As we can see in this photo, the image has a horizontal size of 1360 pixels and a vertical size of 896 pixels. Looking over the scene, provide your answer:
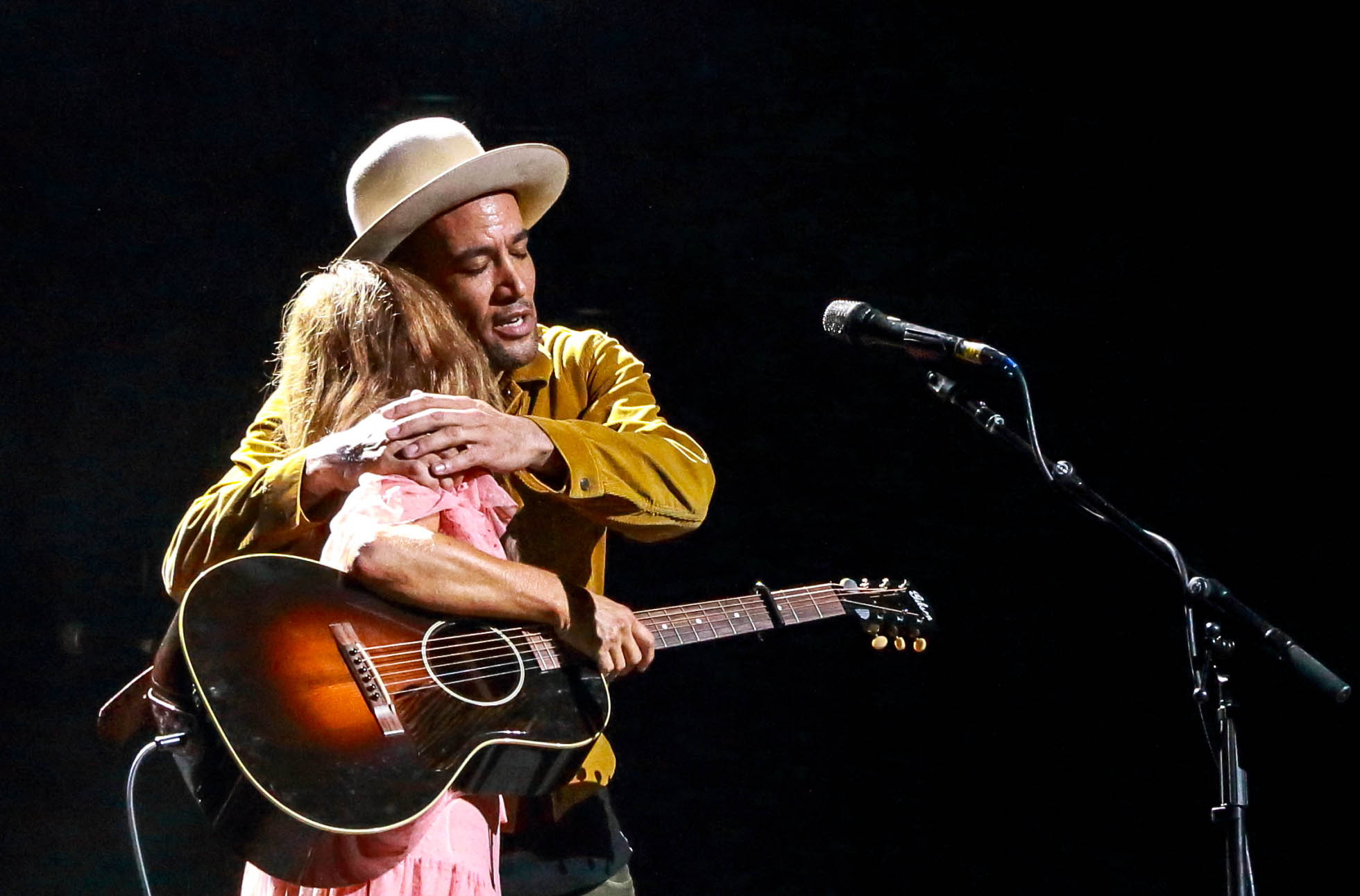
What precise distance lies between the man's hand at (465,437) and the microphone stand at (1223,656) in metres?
0.82

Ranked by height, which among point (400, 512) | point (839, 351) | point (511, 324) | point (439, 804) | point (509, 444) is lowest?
point (439, 804)

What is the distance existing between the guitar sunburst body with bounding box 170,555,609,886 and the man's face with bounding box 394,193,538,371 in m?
0.63

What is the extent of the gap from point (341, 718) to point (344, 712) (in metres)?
0.01

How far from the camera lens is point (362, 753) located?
5.73 feet

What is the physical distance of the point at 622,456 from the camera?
2.25 metres

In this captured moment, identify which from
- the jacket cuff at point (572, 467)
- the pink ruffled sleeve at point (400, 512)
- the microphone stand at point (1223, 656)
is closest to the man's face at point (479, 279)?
the jacket cuff at point (572, 467)

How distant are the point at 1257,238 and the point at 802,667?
1680 millimetres

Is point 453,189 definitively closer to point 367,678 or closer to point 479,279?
point 479,279

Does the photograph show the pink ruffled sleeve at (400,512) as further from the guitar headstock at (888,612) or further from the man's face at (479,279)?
the guitar headstock at (888,612)

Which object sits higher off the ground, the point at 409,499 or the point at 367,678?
the point at 409,499

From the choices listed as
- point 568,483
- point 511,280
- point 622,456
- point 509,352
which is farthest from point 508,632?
point 511,280

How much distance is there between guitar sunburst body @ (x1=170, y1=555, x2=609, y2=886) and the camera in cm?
165

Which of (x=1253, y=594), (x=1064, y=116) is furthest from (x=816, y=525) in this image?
(x=1064, y=116)

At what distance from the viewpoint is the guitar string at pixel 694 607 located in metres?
1.91
